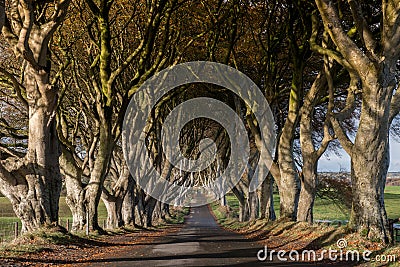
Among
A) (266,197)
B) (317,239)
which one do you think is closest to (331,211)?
(266,197)

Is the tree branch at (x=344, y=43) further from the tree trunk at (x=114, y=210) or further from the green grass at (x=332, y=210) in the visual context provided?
the green grass at (x=332, y=210)

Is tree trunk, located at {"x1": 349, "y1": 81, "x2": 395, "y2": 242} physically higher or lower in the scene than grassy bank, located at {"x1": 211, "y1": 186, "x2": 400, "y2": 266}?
higher

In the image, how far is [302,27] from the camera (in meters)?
22.6

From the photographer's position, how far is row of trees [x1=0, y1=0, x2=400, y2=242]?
14422mm

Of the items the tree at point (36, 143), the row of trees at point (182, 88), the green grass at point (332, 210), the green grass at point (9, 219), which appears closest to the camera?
the row of trees at point (182, 88)

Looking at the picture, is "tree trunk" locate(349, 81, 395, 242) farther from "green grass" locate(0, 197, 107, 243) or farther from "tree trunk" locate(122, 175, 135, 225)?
"tree trunk" locate(122, 175, 135, 225)

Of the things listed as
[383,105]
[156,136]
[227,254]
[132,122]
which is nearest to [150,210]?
[156,136]

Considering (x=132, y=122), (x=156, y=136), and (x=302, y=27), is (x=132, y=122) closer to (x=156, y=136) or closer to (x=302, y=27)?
(x=156, y=136)

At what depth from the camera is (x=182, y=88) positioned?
29.4 m

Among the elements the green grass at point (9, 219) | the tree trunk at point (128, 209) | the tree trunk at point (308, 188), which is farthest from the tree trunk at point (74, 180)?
the tree trunk at point (308, 188)

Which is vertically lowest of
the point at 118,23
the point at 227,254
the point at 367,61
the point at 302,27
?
the point at 227,254

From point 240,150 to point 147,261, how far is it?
80.6 feet

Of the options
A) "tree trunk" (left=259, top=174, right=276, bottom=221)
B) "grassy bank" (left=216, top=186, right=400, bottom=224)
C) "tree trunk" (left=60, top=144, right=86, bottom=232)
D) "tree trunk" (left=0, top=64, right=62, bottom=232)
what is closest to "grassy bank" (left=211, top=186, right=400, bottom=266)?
"tree trunk" (left=0, top=64, right=62, bottom=232)

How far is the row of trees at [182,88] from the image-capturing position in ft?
47.3
